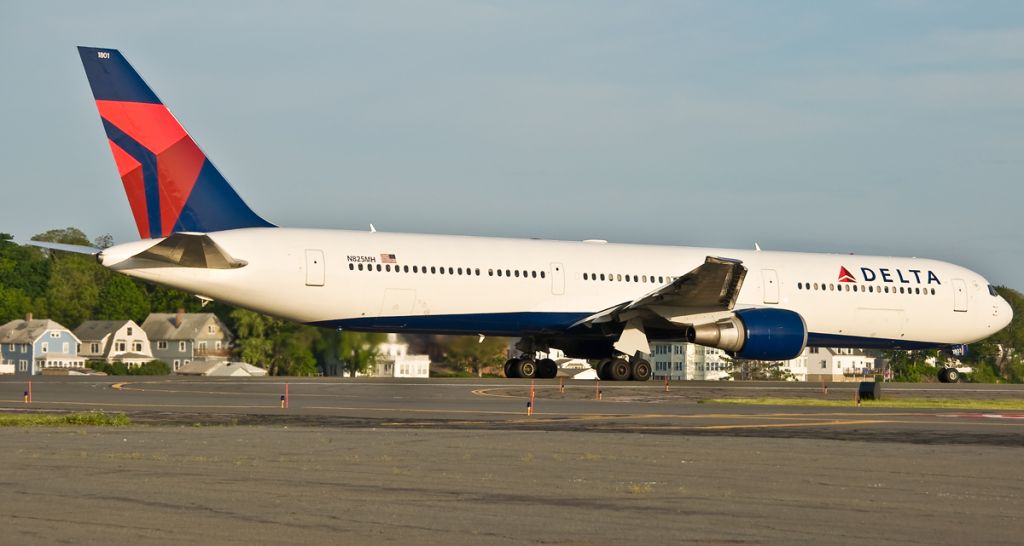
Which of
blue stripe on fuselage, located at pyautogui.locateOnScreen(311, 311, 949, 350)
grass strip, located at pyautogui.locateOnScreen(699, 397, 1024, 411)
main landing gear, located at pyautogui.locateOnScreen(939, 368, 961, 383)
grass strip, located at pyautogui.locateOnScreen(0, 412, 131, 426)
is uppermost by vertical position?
blue stripe on fuselage, located at pyautogui.locateOnScreen(311, 311, 949, 350)

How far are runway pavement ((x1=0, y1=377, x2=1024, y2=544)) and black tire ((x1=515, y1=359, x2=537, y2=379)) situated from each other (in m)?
14.0

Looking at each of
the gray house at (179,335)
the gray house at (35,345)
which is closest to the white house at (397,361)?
the gray house at (179,335)

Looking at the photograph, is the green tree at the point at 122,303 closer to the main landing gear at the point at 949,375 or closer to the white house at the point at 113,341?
the white house at the point at 113,341

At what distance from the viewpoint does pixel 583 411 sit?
2281 centimetres

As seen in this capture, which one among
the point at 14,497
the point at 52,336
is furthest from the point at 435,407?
the point at 52,336

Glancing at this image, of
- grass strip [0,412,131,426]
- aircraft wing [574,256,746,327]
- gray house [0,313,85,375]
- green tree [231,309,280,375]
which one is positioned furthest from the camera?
gray house [0,313,85,375]

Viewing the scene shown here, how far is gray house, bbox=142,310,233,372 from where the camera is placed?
2724 inches

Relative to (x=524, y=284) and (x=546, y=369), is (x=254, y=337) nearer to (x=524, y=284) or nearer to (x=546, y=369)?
(x=546, y=369)

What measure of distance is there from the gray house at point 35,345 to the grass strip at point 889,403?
203 feet

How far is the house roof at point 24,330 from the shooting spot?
8538 cm

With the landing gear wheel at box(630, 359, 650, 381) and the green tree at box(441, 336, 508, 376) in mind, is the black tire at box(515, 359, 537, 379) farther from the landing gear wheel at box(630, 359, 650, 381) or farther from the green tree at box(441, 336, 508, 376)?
the landing gear wheel at box(630, 359, 650, 381)

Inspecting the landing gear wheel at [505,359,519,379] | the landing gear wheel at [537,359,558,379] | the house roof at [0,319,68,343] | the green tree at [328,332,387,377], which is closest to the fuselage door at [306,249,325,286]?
the green tree at [328,332,387,377]

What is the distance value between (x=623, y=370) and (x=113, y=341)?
6049 centimetres

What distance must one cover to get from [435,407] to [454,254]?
10987 mm
